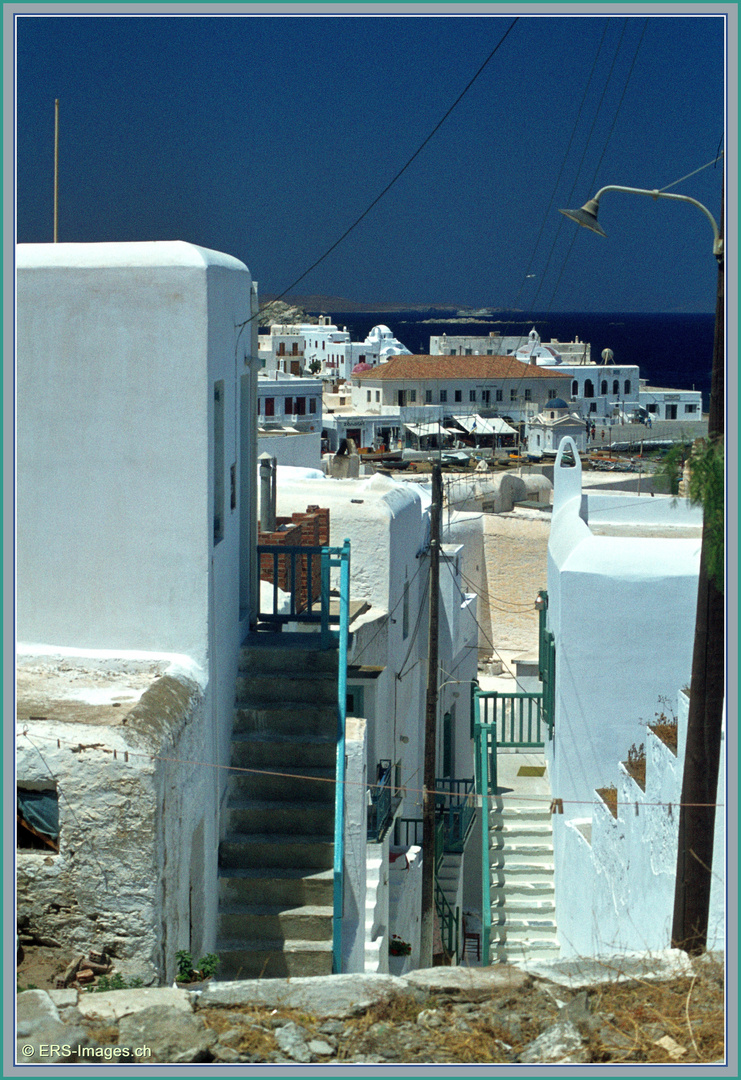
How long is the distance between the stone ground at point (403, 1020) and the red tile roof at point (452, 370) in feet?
283

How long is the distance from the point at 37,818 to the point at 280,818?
2.73m

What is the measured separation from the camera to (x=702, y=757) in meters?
8.12

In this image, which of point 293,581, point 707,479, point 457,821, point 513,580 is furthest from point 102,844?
point 513,580

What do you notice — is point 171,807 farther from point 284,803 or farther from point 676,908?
point 676,908

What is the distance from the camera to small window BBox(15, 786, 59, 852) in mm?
7512

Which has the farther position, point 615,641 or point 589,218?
point 615,641

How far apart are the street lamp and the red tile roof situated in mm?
84284

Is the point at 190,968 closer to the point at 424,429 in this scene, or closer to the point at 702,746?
the point at 702,746

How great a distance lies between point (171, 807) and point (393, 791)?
785 centimetres

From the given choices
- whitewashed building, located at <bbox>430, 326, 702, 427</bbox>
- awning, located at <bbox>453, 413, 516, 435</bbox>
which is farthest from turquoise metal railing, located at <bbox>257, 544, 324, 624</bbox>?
whitewashed building, located at <bbox>430, 326, 702, 427</bbox>

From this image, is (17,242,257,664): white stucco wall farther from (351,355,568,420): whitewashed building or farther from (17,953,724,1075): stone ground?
(351,355,568,420): whitewashed building

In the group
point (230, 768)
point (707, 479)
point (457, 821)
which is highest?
point (707, 479)

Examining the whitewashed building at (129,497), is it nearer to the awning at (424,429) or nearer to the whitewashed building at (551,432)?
the whitewashed building at (551,432)

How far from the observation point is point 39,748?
7.46m
